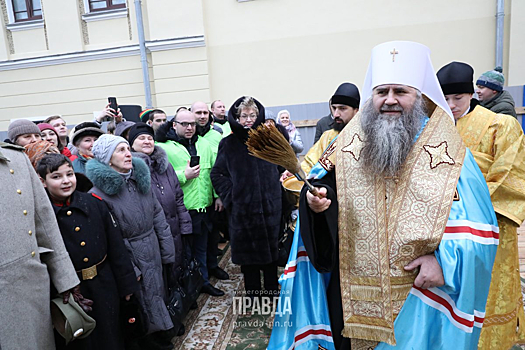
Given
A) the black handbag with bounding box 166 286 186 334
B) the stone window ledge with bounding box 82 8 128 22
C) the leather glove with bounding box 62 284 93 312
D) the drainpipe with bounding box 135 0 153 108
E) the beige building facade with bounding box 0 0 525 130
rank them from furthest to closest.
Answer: the stone window ledge with bounding box 82 8 128 22 < the drainpipe with bounding box 135 0 153 108 < the beige building facade with bounding box 0 0 525 130 < the black handbag with bounding box 166 286 186 334 < the leather glove with bounding box 62 284 93 312

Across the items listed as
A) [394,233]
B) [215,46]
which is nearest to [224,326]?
[394,233]

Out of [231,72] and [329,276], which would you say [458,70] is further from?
[231,72]

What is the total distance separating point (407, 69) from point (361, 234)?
889mm

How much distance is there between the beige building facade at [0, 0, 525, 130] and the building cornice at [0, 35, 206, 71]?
2 cm

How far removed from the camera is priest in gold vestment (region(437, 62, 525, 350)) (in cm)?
239

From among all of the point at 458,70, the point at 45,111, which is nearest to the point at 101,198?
the point at 458,70

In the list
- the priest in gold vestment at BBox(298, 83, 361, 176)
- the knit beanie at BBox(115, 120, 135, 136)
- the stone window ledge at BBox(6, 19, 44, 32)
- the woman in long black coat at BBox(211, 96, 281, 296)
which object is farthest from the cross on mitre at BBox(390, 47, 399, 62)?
the stone window ledge at BBox(6, 19, 44, 32)

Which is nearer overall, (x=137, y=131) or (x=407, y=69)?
(x=407, y=69)

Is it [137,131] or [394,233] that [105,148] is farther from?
[394,233]

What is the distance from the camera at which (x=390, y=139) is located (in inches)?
71.6

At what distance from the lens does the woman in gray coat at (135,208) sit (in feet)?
8.65

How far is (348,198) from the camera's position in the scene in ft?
6.34

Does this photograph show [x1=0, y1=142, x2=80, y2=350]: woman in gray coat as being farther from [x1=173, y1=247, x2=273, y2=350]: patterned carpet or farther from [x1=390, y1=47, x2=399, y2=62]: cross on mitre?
[x1=390, y1=47, x2=399, y2=62]: cross on mitre

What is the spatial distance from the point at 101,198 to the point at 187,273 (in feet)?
4.29
